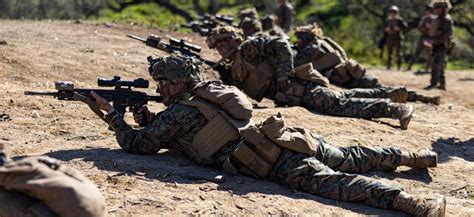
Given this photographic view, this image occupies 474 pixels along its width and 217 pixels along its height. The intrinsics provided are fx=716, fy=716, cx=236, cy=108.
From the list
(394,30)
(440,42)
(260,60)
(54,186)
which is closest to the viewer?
(54,186)

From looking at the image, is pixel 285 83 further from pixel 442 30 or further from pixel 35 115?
pixel 442 30

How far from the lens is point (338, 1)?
88.7ft

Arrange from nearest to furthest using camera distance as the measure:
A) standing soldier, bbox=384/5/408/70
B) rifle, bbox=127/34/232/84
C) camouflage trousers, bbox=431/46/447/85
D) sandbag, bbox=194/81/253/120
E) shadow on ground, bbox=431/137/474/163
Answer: sandbag, bbox=194/81/253/120, shadow on ground, bbox=431/137/474/163, rifle, bbox=127/34/232/84, camouflage trousers, bbox=431/46/447/85, standing soldier, bbox=384/5/408/70

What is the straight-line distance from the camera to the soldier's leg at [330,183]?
18.3 feet

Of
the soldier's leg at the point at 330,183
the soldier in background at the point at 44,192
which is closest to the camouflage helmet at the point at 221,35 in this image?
the soldier's leg at the point at 330,183

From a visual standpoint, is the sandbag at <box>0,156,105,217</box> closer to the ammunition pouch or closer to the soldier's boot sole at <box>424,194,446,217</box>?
the ammunition pouch

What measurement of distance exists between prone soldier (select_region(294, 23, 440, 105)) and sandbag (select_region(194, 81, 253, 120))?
4.33 m

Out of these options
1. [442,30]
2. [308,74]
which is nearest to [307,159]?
[308,74]

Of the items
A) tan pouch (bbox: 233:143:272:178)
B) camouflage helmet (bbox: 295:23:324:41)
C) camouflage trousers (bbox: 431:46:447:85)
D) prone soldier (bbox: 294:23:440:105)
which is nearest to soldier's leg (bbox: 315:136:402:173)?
tan pouch (bbox: 233:143:272:178)

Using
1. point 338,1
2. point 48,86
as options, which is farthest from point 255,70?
point 338,1

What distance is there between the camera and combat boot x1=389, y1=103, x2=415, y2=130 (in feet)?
29.8

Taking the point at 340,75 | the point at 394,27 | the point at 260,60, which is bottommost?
the point at 340,75

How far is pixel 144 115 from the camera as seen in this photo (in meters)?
6.29

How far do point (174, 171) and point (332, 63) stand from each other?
551 cm
